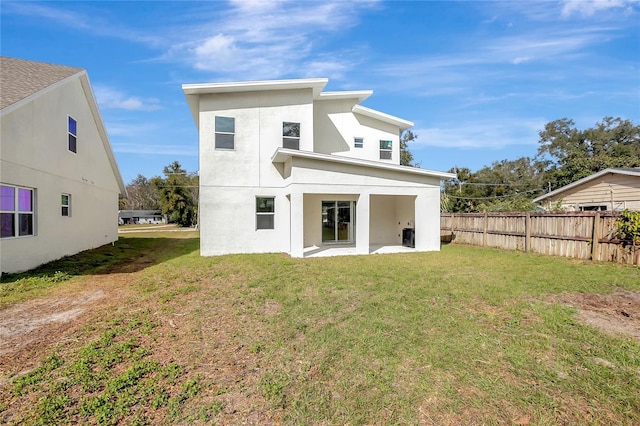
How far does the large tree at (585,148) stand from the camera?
31.3 m

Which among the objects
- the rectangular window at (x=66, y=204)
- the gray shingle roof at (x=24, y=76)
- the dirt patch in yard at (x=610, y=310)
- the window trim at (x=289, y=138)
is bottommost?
the dirt patch in yard at (x=610, y=310)

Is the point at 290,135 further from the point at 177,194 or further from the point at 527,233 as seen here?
the point at 177,194

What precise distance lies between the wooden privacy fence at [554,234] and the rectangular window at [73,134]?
17849mm

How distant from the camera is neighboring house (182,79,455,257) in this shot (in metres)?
11.4

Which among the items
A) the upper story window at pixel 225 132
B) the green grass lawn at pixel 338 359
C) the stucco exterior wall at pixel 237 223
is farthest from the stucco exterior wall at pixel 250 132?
the green grass lawn at pixel 338 359

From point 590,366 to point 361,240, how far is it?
8.42 metres

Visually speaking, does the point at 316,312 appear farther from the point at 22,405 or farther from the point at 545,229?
the point at 545,229

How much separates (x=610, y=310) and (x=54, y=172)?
15698 millimetres

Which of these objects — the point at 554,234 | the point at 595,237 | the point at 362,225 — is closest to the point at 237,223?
the point at 362,225

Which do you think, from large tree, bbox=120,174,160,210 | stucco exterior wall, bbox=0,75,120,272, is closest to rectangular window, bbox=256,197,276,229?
stucco exterior wall, bbox=0,75,120,272

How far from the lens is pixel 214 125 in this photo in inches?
468

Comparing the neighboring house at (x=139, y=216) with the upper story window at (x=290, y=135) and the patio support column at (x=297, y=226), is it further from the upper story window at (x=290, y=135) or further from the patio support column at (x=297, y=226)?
the patio support column at (x=297, y=226)

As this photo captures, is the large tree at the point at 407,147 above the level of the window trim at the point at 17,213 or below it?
above

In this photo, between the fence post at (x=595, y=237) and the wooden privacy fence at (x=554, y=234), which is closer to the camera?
the wooden privacy fence at (x=554, y=234)
